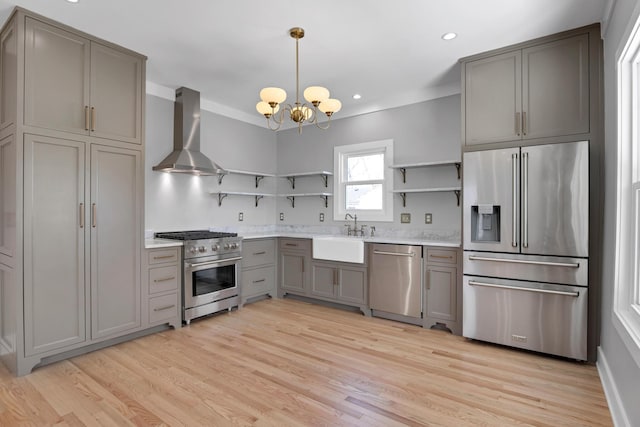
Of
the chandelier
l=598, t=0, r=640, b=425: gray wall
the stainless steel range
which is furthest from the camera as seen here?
the stainless steel range

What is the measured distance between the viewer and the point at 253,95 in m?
4.41

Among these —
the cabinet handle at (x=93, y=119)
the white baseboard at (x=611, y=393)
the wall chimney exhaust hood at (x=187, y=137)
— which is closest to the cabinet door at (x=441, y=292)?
the white baseboard at (x=611, y=393)

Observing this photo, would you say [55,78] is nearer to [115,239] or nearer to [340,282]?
[115,239]

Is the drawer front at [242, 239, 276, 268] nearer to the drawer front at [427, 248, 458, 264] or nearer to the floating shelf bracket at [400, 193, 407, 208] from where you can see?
the floating shelf bracket at [400, 193, 407, 208]

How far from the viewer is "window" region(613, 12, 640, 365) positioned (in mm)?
2006

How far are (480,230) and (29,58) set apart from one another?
3.97 meters

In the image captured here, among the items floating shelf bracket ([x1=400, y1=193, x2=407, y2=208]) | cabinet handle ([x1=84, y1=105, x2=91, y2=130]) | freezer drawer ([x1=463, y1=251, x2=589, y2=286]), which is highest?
cabinet handle ([x1=84, y1=105, x2=91, y2=130])

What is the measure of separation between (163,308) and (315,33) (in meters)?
2.99

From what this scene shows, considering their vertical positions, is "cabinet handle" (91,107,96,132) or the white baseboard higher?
"cabinet handle" (91,107,96,132)

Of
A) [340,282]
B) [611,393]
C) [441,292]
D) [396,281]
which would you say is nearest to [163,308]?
[340,282]

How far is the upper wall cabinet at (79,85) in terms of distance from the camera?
8.65 feet

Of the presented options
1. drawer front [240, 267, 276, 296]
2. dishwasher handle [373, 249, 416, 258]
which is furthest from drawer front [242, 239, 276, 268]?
dishwasher handle [373, 249, 416, 258]

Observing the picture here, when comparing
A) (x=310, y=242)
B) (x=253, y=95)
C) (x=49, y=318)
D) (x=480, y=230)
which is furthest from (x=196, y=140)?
(x=480, y=230)

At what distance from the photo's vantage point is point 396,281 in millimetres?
3871
